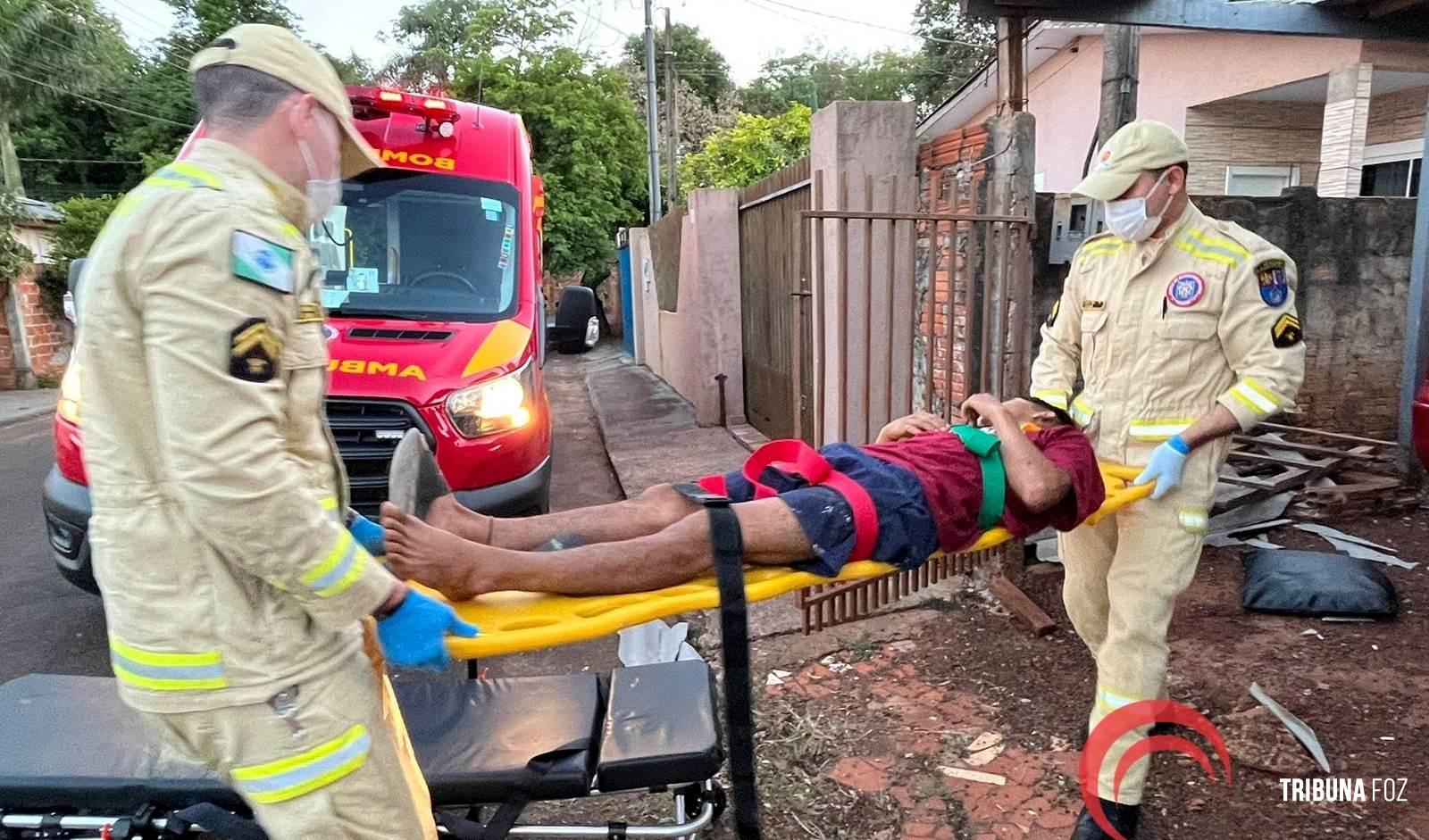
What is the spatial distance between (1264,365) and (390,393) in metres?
3.17

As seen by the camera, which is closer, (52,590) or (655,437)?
(52,590)

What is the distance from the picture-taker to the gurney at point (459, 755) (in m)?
1.95

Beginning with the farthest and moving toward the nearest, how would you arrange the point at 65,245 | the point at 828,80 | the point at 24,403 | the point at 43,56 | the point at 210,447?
the point at 828,80
the point at 43,56
the point at 65,245
the point at 24,403
the point at 210,447

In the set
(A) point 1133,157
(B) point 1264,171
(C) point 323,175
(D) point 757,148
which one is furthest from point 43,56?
(A) point 1133,157

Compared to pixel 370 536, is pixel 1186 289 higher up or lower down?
higher up

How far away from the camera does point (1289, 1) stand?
3967 mm

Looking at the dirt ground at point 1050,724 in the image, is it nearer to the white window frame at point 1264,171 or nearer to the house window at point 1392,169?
the house window at point 1392,169

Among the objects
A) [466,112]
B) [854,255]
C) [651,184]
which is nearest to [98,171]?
[651,184]

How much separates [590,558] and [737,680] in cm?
45

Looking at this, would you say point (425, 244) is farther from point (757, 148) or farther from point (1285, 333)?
point (757, 148)

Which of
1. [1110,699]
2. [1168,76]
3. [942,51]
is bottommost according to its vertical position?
[1110,699]

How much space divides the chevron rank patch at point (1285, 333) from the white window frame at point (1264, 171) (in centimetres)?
777

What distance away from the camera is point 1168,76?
9133 mm

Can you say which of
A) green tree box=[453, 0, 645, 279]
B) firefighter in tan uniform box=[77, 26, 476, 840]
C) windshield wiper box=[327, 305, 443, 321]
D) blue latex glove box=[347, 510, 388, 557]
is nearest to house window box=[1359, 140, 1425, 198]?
windshield wiper box=[327, 305, 443, 321]
